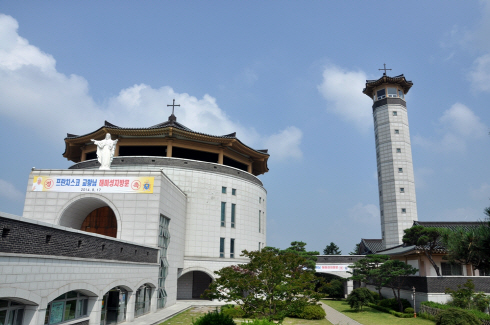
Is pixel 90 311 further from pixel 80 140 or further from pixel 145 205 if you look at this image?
pixel 80 140

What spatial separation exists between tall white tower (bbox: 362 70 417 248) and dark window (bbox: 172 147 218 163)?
2439 centimetres

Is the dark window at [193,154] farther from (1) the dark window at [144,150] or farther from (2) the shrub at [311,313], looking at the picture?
(2) the shrub at [311,313]

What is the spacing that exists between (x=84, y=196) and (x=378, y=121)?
41513mm

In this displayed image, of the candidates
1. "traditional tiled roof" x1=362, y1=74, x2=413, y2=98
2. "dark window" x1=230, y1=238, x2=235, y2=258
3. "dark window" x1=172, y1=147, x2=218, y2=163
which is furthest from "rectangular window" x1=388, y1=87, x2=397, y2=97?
"dark window" x1=230, y1=238, x2=235, y2=258

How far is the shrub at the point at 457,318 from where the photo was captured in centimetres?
2036

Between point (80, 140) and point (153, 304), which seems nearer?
point (153, 304)

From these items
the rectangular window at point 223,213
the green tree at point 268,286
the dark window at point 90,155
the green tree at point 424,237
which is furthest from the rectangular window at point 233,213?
the green tree at point 268,286

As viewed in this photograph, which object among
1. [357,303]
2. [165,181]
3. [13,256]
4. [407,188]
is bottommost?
[357,303]

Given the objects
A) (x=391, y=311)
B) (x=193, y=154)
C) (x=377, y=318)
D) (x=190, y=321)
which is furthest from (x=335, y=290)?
(x=190, y=321)

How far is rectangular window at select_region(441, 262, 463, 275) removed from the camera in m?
30.9

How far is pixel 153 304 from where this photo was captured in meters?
24.8

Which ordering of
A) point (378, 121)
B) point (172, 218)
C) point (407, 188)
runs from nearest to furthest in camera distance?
1. point (172, 218)
2. point (407, 188)
3. point (378, 121)

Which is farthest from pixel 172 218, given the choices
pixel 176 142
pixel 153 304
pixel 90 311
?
pixel 90 311

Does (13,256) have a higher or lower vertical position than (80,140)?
lower
